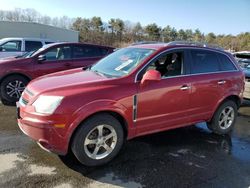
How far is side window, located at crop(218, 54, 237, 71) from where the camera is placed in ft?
18.0

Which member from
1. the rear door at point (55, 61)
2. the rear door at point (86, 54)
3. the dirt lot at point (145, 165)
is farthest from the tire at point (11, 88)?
the dirt lot at point (145, 165)

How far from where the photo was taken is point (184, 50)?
4.89 meters

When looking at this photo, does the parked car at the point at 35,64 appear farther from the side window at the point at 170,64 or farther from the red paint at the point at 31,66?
the side window at the point at 170,64

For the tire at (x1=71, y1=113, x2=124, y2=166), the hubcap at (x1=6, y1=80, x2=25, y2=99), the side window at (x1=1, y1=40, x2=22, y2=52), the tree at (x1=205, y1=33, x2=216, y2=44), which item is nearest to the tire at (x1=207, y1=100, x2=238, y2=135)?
the tire at (x1=71, y1=113, x2=124, y2=166)

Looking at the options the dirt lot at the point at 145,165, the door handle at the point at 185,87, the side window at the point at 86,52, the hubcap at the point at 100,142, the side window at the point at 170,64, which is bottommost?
the dirt lot at the point at 145,165

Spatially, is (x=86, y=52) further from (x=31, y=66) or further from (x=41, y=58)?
(x=31, y=66)

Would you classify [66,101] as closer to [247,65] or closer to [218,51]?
[218,51]

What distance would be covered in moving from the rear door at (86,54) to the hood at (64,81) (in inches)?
146

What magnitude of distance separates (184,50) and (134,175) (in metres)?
2.37

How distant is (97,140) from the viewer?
12.9 ft

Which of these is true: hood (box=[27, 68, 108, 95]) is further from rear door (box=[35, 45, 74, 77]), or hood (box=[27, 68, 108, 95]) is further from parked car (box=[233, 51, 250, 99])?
parked car (box=[233, 51, 250, 99])

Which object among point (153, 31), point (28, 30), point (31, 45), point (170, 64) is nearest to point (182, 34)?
point (153, 31)

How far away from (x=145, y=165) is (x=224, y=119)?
2.41m

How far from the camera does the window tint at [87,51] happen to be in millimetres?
8398
